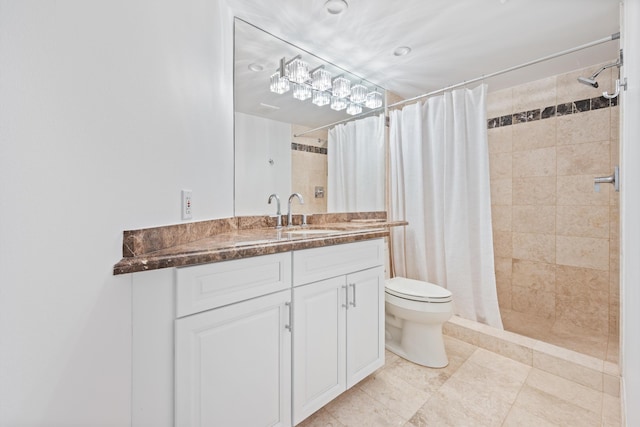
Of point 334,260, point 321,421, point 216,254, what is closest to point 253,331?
point 216,254

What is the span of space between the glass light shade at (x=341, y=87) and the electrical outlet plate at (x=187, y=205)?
1.51 m

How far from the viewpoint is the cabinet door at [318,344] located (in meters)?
1.17

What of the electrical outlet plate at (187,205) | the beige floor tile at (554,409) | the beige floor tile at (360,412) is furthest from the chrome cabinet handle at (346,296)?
the beige floor tile at (554,409)

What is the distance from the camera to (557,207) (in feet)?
7.50

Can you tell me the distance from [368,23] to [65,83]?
1591 millimetres

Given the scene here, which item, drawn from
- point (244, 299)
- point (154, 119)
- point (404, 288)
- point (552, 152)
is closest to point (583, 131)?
point (552, 152)

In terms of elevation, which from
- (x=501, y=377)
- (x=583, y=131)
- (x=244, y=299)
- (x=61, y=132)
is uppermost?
(x=583, y=131)

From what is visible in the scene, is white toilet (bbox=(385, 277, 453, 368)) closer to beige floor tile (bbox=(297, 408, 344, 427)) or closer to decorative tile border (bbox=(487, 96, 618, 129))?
beige floor tile (bbox=(297, 408, 344, 427))

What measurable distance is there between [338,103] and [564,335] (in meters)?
2.53

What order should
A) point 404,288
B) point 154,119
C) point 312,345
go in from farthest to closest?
point 404,288, point 312,345, point 154,119

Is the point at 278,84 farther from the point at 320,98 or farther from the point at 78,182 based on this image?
the point at 78,182

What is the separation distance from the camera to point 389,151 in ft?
8.55

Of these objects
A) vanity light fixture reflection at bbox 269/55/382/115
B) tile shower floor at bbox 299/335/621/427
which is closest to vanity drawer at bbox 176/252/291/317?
tile shower floor at bbox 299/335/621/427

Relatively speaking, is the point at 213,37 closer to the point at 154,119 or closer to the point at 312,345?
the point at 154,119
